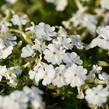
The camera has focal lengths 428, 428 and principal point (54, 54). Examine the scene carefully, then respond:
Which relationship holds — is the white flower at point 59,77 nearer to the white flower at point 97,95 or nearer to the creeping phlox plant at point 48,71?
the creeping phlox plant at point 48,71

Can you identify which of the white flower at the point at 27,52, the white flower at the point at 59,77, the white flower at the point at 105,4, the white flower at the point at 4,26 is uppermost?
the white flower at the point at 105,4

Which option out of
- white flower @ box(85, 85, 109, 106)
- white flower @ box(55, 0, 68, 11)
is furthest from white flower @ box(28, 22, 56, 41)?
white flower @ box(55, 0, 68, 11)

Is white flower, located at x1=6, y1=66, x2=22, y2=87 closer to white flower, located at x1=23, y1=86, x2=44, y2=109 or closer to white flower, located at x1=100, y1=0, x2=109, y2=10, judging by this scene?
white flower, located at x1=23, y1=86, x2=44, y2=109

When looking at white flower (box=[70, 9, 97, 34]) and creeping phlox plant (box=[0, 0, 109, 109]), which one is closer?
creeping phlox plant (box=[0, 0, 109, 109])

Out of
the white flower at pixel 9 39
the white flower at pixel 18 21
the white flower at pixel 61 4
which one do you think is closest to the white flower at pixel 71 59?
the white flower at pixel 9 39

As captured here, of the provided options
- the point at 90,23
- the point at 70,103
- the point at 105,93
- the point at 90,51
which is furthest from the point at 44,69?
the point at 90,23

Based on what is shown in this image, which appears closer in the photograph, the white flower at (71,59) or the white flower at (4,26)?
the white flower at (71,59)

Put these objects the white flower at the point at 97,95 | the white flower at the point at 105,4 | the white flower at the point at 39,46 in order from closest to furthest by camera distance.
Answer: the white flower at the point at 97,95 < the white flower at the point at 39,46 < the white flower at the point at 105,4
